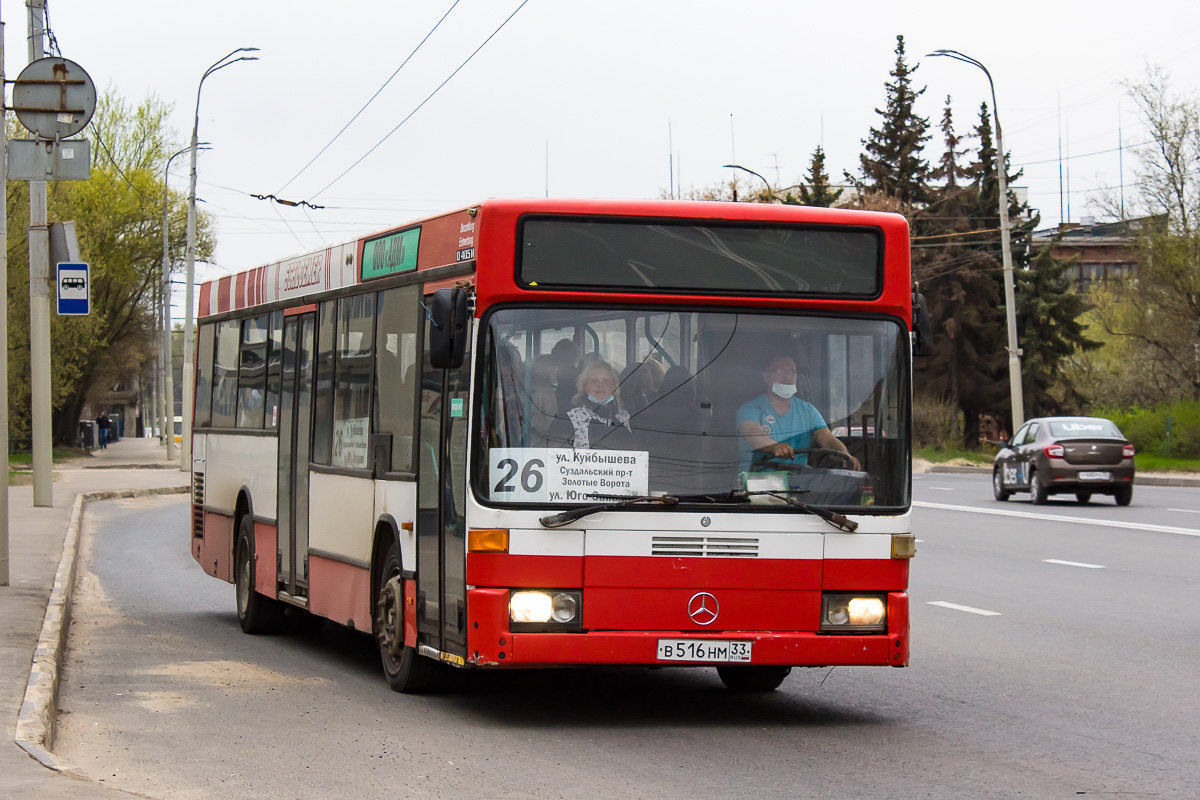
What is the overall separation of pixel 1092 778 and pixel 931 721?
5.18ft

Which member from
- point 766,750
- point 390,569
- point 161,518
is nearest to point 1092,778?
point 766,750

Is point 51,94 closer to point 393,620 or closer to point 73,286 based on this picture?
point 73,286

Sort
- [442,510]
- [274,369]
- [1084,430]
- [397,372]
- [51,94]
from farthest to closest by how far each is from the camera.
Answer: [1084,430], [51,94], [274,369], [397,372], [442,510]

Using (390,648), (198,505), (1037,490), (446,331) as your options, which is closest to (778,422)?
(446,331)

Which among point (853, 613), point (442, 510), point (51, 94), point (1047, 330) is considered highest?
point (1047, 330)

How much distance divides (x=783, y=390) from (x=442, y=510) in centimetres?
182

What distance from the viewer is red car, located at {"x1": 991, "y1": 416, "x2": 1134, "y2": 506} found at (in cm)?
2839

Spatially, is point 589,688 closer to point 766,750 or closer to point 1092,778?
point 766,750

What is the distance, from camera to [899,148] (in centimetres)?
7550

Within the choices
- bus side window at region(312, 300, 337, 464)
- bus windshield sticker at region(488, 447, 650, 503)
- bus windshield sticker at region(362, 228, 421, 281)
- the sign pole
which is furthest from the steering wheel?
the sign pole

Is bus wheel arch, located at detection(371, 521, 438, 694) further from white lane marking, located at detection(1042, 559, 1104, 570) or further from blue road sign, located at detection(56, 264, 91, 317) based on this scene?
white lane marking, located at detection(1042, 559, 1104, 570)

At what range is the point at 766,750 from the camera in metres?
7.65

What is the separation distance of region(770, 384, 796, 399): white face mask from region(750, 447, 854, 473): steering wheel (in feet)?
0.90

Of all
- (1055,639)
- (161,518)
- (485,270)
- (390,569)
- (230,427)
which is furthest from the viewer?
(161,518)
